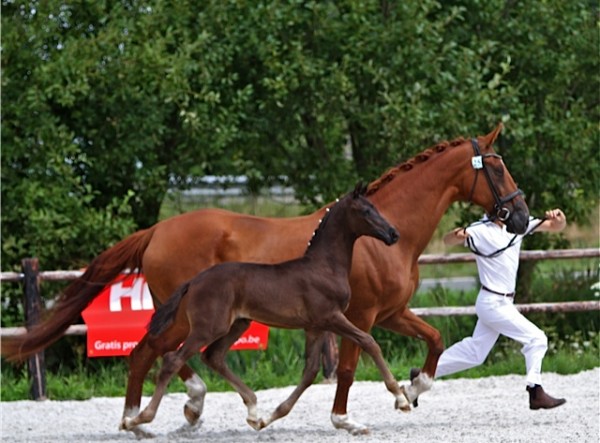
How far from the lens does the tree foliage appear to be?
11.2 meters

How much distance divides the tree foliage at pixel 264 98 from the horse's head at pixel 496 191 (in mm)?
3413

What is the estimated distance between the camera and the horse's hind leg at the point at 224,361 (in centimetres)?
770

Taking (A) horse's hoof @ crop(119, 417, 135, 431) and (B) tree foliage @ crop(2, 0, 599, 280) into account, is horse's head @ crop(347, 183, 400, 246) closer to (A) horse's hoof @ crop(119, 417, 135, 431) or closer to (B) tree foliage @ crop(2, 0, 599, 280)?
(A) horse's hoof @ crop(119, 417, 135, 431)

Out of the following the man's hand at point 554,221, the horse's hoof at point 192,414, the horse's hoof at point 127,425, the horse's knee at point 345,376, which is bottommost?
the horse's hoof at point 192,414

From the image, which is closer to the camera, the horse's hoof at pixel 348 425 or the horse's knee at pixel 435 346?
the horse's hoof at pixel 348 425

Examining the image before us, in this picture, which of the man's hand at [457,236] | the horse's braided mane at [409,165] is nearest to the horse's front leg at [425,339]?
the man's hand at [457,236]

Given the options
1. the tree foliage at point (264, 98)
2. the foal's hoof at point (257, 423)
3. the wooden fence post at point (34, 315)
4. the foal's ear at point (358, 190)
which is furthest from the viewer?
the tree foliage at point (264, 98)

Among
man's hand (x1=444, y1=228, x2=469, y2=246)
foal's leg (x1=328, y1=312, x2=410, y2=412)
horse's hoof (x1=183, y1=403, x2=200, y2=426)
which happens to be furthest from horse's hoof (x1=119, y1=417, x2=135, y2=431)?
→ man's hand (x1=444, y1=228, x2=469, y2=246)

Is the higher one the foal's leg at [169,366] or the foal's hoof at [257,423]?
the foal's leg at [169,366]

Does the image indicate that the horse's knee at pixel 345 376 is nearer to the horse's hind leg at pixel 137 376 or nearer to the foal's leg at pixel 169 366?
the foal's leg at pixel 169 366

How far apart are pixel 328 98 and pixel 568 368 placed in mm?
3434

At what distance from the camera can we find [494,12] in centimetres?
1227

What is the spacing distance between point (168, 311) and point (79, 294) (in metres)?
1.48

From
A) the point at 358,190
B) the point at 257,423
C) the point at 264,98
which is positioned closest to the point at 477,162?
the point at 358,190
